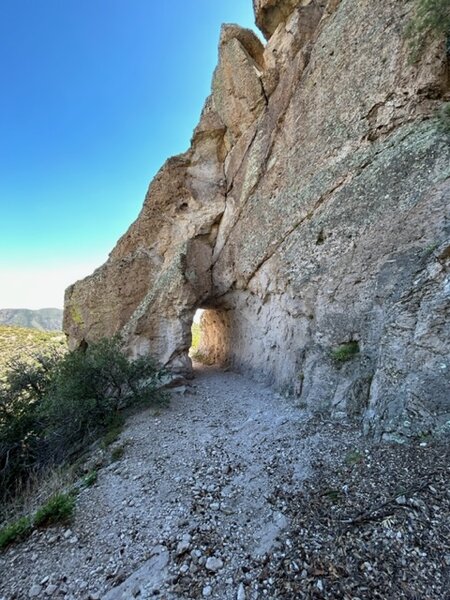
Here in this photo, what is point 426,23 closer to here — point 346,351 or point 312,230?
point 312,230

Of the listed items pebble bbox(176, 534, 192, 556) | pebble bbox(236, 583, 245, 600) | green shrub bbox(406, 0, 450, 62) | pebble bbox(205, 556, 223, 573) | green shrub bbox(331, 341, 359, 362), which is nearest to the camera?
pebble bbox(236, 583, 245, 600)

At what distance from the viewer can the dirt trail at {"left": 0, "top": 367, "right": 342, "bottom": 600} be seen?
3.63 metres

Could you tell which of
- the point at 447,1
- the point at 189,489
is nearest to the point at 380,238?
the point at 447,1

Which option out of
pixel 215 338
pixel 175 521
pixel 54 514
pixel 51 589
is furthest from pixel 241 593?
pixel 215 338

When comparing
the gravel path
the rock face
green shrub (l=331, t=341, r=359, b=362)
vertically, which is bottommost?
the gravel path

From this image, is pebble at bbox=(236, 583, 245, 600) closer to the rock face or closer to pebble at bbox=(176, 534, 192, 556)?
pebble at bbox=(176, 534, 192, 556)

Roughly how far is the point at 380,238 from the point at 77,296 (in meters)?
15.2

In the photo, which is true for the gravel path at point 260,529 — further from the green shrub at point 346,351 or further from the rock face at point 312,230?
the green shrub at point 346,351

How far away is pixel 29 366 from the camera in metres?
13.1

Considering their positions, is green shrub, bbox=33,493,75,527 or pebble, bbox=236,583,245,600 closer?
pebble, bbox=236,583,245,600

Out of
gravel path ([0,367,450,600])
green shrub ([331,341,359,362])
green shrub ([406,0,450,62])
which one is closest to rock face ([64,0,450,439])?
green shrub ([331,341,359,362])

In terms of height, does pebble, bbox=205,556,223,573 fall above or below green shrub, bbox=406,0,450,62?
below

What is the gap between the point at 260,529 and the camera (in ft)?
13.6

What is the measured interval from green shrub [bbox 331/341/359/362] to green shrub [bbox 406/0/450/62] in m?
7.24
